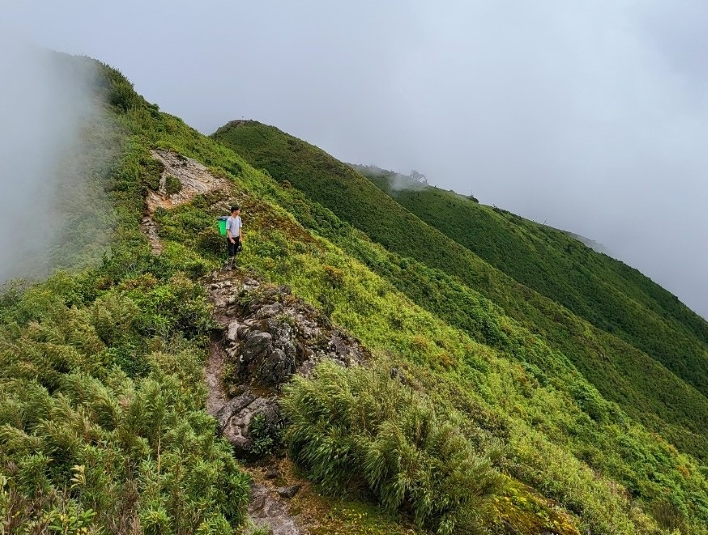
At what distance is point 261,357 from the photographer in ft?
34.6

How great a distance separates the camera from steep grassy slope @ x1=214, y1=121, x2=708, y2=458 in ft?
115

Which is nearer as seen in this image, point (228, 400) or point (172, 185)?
point (228, 400)

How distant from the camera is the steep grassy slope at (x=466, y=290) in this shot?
35.1 metres

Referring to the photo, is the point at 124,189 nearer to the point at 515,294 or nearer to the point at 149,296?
the point at 149,296

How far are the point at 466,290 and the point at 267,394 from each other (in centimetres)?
3076

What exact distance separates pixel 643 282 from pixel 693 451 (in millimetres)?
95963

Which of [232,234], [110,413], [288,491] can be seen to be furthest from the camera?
[232,234]

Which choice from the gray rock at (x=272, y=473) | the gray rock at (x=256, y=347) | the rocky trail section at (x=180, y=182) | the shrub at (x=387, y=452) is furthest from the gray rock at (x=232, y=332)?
the rocky trail section at (x=180, y=182)

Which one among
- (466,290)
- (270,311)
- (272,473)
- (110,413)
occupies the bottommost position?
(272,473)

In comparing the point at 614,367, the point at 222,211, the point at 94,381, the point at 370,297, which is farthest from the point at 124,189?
the point at 614,367

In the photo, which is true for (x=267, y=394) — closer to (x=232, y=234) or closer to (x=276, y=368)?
(x=276, y=368)

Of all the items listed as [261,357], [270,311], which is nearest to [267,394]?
[261,357]

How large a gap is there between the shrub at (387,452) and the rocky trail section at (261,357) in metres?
0.77

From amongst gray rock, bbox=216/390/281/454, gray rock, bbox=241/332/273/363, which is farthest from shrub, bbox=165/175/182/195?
gray rock, bbox=216/390/281/454
